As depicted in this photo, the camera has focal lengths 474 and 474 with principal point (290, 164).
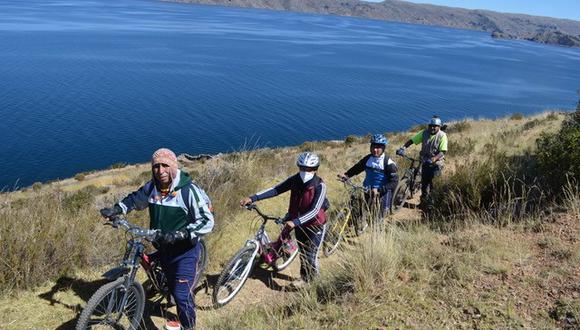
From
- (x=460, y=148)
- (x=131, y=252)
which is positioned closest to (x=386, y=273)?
(x=131, y=252)

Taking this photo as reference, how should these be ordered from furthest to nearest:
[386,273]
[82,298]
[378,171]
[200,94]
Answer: [200,94], [378,171], [82,298], [386,273]

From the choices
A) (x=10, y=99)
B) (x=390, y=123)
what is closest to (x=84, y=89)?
(x=10, y=99)

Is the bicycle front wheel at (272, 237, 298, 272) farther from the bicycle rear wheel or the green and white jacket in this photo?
the green and white jacket

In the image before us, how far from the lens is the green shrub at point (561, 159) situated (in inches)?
277

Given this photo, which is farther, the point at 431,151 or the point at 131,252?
the point at 431,151

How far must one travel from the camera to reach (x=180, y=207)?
4.37 metres

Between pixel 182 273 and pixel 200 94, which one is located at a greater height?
pixel 182 273

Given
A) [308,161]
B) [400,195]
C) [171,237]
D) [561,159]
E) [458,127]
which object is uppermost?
[308,161]

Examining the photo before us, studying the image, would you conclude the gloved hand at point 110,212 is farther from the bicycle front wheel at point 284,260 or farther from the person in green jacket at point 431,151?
the person in green jacket at point 431,151

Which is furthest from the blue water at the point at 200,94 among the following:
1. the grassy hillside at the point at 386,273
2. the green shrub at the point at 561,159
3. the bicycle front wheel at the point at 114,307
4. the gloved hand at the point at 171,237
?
the gloved hand at the point at 171,237

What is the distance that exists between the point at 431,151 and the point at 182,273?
6.20 m

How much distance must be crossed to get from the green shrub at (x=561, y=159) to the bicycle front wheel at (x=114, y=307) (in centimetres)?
601

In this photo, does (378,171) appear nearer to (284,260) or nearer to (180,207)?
(284,260)

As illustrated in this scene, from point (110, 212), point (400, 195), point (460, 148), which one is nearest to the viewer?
point (110, 212)
